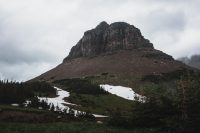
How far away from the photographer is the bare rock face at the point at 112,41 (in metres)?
188

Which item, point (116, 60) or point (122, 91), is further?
point (116, 60)

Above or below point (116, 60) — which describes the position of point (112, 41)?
above

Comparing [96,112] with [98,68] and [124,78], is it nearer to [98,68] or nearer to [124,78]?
[124,78]

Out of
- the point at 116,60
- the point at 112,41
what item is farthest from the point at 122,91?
the point at 112,41

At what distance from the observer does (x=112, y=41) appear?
190 m

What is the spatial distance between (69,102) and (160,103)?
1547 inches

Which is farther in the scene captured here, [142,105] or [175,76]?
[175,76]

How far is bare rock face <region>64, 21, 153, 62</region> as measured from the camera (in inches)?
7402

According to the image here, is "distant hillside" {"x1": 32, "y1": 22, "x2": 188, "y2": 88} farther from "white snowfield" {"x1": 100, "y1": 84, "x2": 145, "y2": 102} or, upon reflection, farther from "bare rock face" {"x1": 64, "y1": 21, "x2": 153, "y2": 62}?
"white snowfield" {"x1": 100, "y1": 84, "x2": 145, "y2": 102}

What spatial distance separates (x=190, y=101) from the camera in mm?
40594

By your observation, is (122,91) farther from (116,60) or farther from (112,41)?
(112,41)

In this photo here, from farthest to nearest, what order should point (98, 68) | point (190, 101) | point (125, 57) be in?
point (125, 57) → point (98, 68) → point (190, 101)

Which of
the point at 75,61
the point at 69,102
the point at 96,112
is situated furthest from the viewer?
the point at 75,61

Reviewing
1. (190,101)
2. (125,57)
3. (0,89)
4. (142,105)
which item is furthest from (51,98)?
(125,57)
